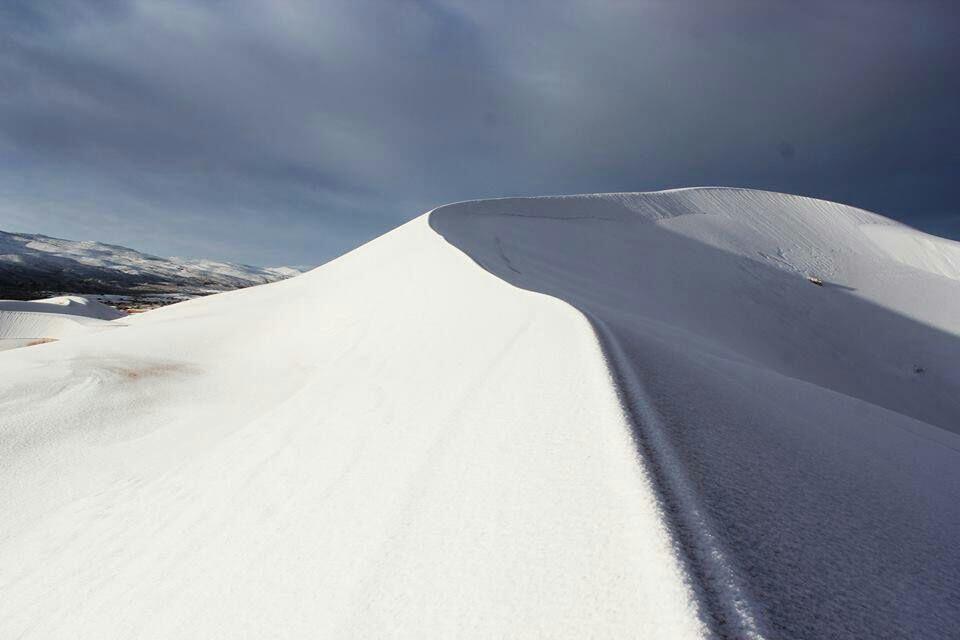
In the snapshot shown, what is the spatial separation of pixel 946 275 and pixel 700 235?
7.84 m

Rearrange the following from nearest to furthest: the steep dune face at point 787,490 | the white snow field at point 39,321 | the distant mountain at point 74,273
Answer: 1. the steep dune face at point 787,490
2. the white snow field at point 39,321
3. the distant mountain at point 74,273

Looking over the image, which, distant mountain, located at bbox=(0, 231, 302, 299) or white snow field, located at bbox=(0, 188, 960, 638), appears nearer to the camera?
white snow field, located at bbox=(0, 188, 960, 638)

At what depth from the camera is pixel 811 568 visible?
1077 mm

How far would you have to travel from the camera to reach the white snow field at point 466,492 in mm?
1012

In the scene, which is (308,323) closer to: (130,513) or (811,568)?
(130,513)

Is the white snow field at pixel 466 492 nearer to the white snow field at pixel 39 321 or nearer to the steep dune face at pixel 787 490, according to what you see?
the steep dune face at pixel 787 490

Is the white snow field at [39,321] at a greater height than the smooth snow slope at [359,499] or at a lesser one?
lesser

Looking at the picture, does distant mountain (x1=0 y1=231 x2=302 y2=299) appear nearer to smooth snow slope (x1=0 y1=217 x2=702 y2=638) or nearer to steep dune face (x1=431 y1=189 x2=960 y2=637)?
smooth snow slope (x1=0 y1=217 x2=702 y2=638)

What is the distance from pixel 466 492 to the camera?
56.7 inches

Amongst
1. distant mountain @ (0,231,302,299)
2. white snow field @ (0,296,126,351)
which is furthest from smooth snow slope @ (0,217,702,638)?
distant mountain @ (0,231,302,299)

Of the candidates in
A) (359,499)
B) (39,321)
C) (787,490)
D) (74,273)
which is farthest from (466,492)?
(74,273)

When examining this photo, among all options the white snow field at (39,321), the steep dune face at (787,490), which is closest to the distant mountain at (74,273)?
the white snow field at (39,321)

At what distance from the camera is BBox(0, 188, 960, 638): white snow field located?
101 cm

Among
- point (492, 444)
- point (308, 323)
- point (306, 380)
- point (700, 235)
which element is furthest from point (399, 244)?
point (700, 235)
